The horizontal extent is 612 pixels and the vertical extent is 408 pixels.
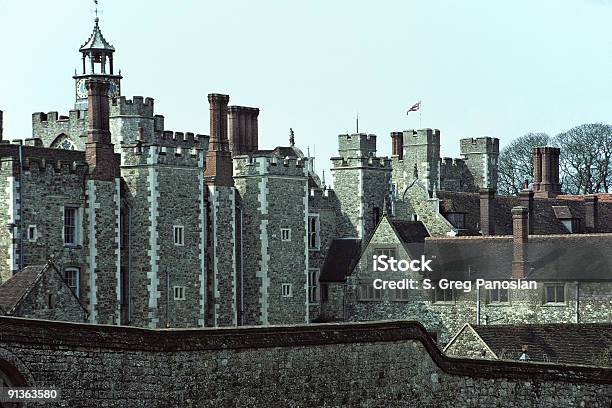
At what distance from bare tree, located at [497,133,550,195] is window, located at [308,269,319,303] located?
33.2m

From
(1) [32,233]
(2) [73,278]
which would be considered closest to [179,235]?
(2) [73,278]

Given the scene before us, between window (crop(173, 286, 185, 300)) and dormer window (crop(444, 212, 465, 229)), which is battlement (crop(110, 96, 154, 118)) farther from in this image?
dormer window (crop(444, 212, 465, 229))

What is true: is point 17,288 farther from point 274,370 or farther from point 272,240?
point 272,240

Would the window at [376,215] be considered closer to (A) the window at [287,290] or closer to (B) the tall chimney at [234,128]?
(B) the tall chimney at [234,128]

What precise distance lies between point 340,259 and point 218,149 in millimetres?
8748

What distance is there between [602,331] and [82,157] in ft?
58.8

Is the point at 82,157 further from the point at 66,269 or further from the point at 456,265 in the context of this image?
the point at 456,265

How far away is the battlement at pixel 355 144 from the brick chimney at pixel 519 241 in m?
10.1

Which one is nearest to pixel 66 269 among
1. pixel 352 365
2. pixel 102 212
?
pixel 102 212

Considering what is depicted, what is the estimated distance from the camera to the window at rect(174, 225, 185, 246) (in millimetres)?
48125

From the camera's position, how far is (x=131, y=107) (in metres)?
57.4

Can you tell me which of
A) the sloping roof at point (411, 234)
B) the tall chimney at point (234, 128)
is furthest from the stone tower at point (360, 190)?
the tall chimney at point (234, 128)

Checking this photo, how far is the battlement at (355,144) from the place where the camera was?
63.4 meters

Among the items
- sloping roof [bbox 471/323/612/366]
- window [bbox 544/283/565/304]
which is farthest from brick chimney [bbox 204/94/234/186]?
sloping roof [bbox 471/323/612/366]
